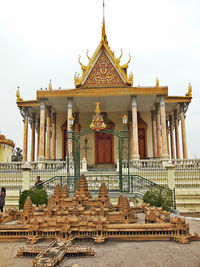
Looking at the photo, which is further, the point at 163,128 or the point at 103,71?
the point at 103,71

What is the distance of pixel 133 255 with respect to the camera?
3.59 meters

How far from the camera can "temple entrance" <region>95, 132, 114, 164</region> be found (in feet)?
70.8

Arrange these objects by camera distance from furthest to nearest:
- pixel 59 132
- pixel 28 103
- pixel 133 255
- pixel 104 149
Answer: pixel 59 132 → pixel 104 149 → pixel 28 103 → pixel 133 255

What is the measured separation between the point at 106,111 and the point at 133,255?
754 inches

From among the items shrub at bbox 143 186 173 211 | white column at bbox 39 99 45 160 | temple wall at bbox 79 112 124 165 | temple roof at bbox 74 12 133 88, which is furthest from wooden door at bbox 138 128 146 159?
shrub at bbox 143 186 173 211

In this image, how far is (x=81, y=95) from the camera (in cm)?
1797

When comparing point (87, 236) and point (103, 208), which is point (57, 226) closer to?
point (87, 236)

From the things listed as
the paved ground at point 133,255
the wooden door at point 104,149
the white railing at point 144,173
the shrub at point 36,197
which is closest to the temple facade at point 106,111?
the wooden door at point 104,149

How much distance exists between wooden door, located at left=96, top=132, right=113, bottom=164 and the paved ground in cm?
1731

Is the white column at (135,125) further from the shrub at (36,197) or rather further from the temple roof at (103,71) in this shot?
the shrub at (36,197)

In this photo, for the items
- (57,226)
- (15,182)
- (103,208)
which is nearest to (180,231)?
(103,208)

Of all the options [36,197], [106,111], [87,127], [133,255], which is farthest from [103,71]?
[133,255]

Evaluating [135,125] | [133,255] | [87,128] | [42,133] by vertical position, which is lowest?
[133,255]

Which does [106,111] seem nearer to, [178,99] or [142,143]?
[142,143]
